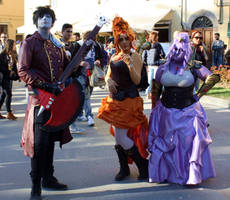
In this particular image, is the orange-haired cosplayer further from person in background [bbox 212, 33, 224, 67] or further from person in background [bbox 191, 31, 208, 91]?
person in background [bbox 212, 33, 224, 67]

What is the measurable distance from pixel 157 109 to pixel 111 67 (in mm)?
714

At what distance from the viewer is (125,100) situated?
426 centimetres

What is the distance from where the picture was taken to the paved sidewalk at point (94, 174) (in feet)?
13.3

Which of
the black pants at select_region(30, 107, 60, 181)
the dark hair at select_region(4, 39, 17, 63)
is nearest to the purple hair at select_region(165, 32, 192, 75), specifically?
the black pants at select_region(30, 107, 60, 181)

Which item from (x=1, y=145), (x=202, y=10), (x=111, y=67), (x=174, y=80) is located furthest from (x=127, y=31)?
(x=202, y=10)

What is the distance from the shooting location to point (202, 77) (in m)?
4.43

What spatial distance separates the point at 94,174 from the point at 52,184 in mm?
658

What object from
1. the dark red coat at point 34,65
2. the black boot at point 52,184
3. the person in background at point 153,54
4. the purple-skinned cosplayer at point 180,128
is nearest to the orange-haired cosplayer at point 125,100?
the purple-skinned cosplayer at point 180,128

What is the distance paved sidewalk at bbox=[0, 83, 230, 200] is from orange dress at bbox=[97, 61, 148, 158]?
505mm

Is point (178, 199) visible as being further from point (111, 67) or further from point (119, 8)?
point (119, 8)

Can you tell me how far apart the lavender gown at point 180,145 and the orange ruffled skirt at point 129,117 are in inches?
4.5

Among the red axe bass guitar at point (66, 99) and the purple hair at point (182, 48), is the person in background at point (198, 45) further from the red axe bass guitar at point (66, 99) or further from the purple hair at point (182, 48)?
the red axe bass guitar at point (66, 99)

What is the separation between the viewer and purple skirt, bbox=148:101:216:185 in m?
4.12

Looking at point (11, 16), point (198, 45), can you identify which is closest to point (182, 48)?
point (198, 45)
